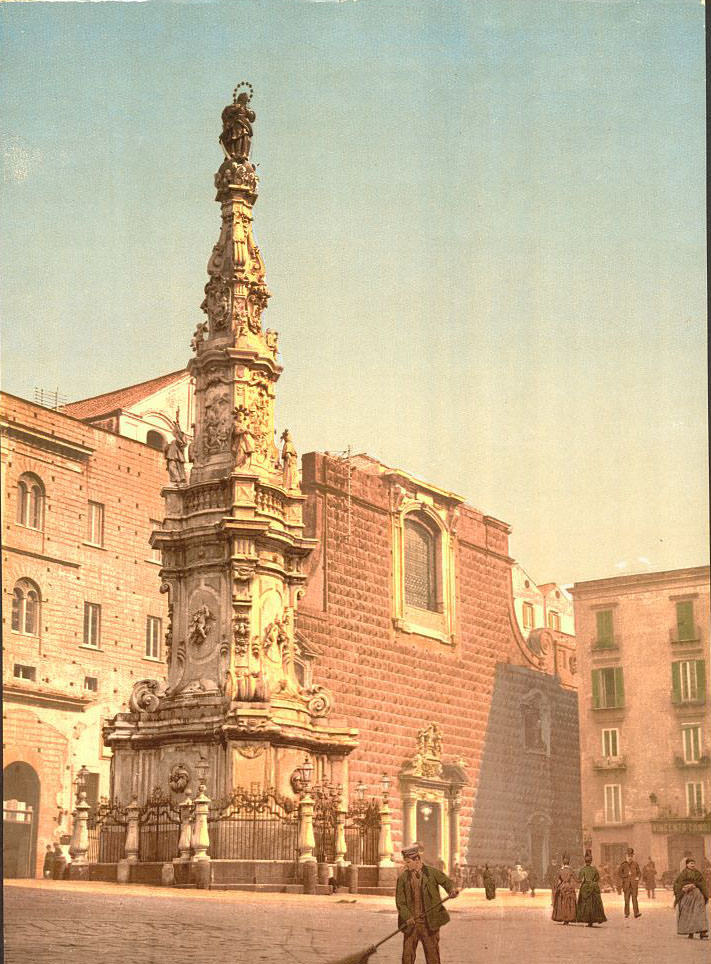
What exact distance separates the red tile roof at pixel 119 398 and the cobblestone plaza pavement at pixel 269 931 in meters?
4.23

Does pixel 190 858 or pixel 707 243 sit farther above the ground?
pixel 707 243

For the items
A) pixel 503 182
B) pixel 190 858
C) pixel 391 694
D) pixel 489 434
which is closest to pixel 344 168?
pixel 503 182

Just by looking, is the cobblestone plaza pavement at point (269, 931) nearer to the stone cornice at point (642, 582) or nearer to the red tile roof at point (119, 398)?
the stone cornice at point (642, 582)

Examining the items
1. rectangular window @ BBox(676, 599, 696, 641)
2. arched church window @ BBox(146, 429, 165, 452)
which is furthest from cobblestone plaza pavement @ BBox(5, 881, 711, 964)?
arched church window @ BBox(146, 429, 165, 452)

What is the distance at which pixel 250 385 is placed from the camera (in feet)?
48.0

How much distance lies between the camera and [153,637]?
563 inches

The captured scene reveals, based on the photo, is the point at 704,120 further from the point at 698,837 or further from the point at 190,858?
the point at 190,858

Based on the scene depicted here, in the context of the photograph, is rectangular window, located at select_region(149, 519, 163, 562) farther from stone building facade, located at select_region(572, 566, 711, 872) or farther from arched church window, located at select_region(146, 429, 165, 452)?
stone building facade, located at select_region(572, 566, 711, 872)

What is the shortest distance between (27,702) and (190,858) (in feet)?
6.46

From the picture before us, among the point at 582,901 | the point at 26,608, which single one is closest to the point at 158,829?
the point at 26,608

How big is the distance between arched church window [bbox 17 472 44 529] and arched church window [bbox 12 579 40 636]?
0.55 m

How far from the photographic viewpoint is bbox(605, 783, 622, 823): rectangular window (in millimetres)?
13914

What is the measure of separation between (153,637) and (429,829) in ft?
10.3

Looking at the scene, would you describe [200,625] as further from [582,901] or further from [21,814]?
[582,901]
